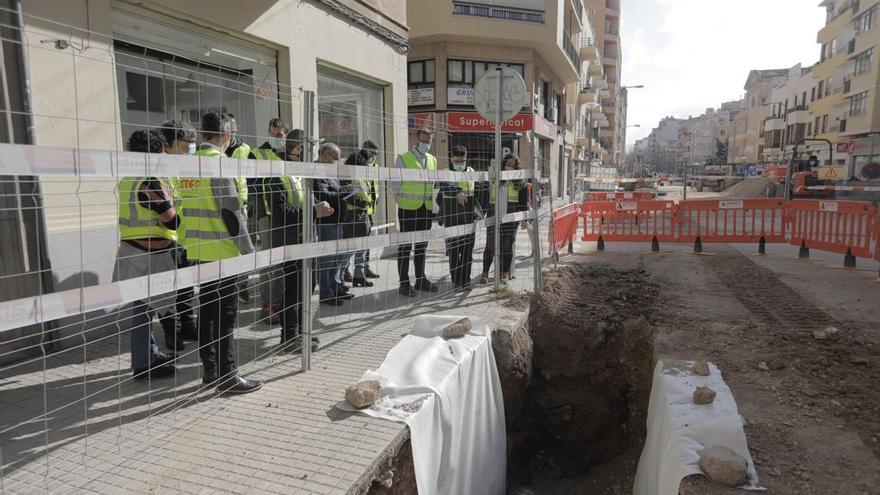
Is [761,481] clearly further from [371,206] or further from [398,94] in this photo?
[398,94]

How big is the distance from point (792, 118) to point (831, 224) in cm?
5944

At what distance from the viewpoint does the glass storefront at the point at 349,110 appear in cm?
875

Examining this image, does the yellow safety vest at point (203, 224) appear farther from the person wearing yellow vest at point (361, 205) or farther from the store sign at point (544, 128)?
the store sign at point (544, 128)

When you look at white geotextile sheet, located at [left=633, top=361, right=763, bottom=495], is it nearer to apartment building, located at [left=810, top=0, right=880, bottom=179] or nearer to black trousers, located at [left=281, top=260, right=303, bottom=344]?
black trousers, located at [left=281, top=260, right=303, bottom=344]

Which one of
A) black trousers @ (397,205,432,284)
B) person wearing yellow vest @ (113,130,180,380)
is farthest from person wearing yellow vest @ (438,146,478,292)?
person wearing yellow vest @ (113,130,180,380)

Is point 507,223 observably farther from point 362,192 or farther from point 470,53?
point 470,53

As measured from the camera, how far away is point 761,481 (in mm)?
3006

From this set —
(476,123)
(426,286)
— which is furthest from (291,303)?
(476,123)

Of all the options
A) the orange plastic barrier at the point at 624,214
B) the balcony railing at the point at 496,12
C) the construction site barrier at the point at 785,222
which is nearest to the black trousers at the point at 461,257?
the construction site barrier at the point at 785,222

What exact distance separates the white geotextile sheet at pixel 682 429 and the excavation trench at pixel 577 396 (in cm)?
137

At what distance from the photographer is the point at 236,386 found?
3.76 metres

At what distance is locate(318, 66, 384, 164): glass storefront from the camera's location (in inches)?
344

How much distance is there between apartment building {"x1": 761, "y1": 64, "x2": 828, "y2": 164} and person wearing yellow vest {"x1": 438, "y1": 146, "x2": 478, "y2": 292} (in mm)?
50367

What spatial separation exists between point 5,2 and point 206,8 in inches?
92.2
